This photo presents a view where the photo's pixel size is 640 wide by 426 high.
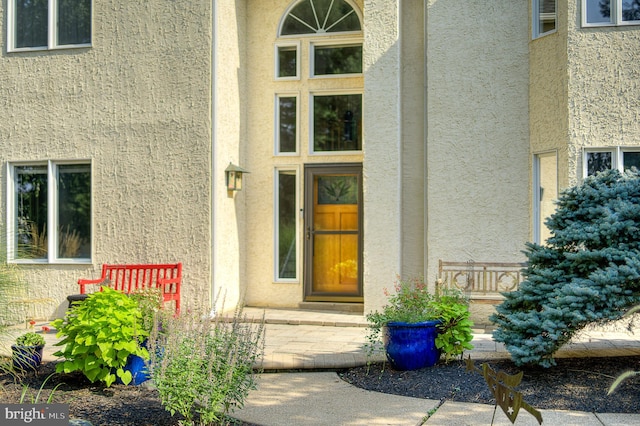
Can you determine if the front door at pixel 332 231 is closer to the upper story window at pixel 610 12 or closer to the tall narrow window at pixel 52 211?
the tall narrow window at pixel 52 211

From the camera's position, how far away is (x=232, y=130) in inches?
450

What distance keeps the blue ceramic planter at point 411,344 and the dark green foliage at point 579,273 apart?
0.71 meters

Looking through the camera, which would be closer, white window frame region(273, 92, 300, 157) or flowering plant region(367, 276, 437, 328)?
flowering plant region(367, 276, 437, 328)

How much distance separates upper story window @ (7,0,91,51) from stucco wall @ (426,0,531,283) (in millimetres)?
5900

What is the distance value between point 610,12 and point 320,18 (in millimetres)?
4920

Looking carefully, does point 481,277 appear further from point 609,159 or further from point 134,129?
point 134,129

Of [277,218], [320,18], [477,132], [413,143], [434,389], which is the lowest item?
[434,389]

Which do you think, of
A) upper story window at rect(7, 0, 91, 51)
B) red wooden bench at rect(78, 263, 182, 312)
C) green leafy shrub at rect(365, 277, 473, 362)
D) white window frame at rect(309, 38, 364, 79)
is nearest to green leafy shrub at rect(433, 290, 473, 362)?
green leafy shrub at rect(365, 277, 473, 362)

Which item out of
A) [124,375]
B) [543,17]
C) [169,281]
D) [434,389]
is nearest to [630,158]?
[543,17]

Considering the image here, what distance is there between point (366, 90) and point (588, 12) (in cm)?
348

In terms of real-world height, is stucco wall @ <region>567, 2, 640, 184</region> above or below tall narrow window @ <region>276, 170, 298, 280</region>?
above

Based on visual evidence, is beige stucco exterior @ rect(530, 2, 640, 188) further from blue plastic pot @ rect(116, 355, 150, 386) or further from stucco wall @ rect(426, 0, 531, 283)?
blue plastic pot @ rect(116, 355, 150, 386)

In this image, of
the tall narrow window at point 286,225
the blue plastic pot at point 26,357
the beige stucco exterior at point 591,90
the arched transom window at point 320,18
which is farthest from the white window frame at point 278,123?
the blue plastic pot at point 26,357

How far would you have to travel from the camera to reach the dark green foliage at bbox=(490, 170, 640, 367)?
20.5 feet
